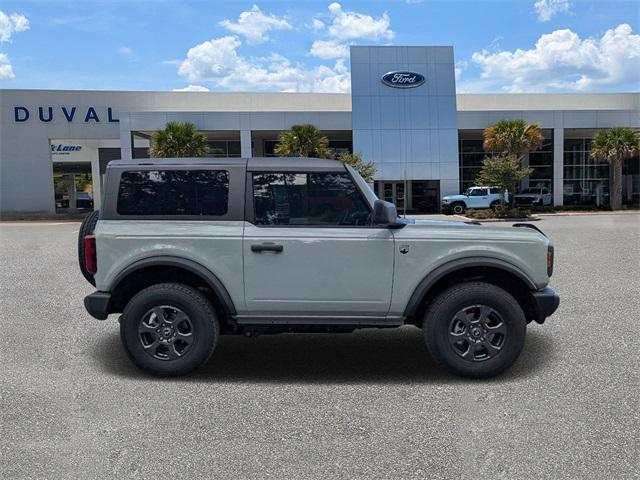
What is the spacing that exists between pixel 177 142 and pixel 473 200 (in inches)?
755

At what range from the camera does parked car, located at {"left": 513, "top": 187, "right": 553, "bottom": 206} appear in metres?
36.7

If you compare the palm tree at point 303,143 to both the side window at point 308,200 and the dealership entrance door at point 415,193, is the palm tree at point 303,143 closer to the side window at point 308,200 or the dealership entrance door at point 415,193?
the dealership entrance door at point 415,193

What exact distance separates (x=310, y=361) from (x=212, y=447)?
171 cm

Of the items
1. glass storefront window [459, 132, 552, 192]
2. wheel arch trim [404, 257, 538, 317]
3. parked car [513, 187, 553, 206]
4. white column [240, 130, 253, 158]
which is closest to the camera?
wheel arch trim [404, 257, 538, 317]

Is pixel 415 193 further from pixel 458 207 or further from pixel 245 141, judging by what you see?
pixel 245 141

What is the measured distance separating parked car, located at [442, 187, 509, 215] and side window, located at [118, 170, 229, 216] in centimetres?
3031

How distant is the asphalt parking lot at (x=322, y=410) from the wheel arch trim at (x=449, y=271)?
0.69 m

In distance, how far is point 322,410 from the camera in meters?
3.71

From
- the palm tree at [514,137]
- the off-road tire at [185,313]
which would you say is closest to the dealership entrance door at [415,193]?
the palm tree at [514,137]

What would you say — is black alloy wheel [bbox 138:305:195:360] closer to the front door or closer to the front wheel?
the front door

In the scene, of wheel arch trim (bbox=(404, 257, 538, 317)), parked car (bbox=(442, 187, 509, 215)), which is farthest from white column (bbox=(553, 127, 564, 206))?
wheel arch trim (bbox=(404, 257, 538, 317))

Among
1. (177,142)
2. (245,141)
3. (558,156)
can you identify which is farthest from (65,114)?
(558,156)

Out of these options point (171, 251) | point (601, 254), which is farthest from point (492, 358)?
point (601, 254)

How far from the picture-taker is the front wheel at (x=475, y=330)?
4160mm
